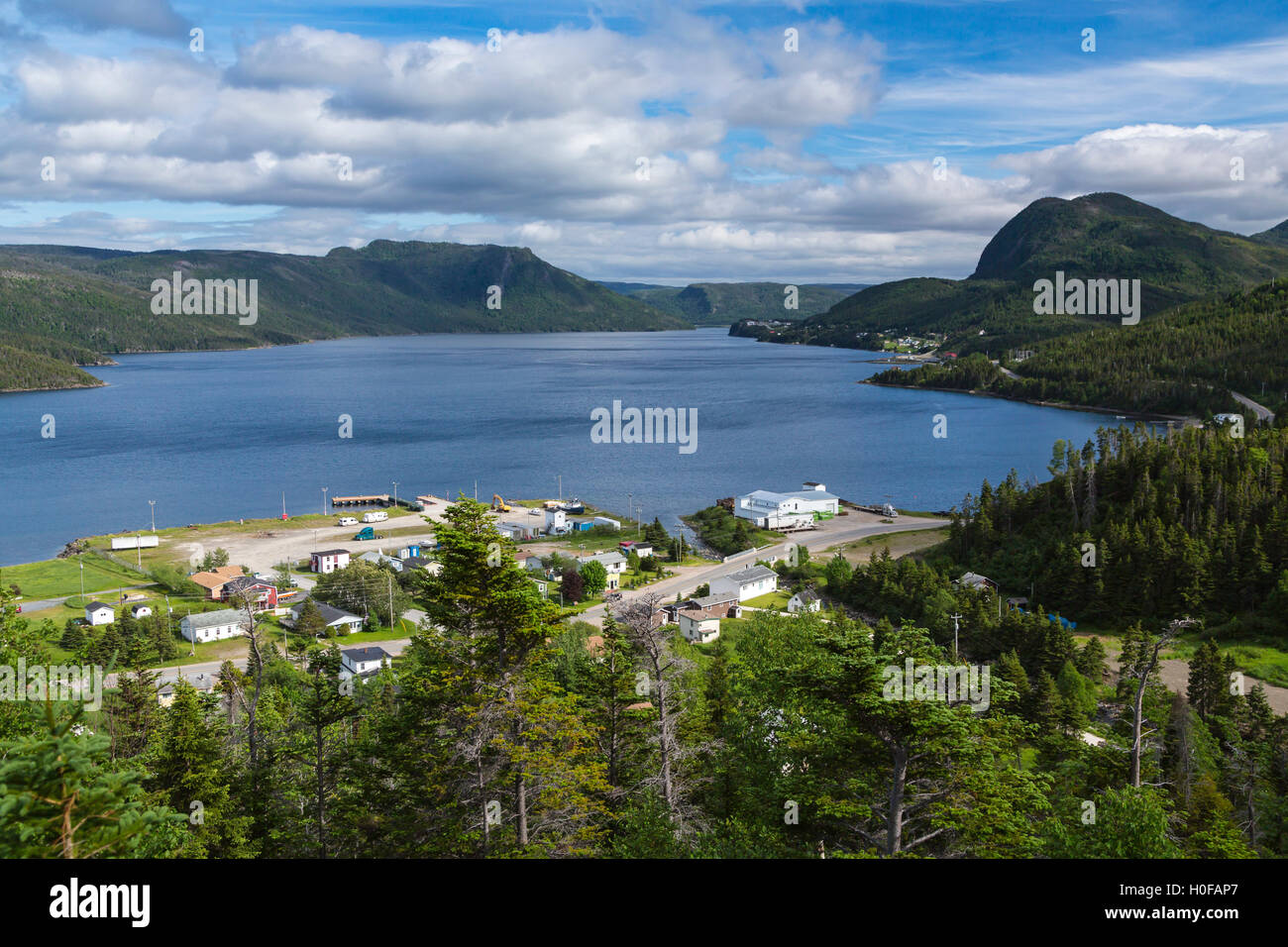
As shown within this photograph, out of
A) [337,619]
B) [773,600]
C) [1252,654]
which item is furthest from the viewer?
[773,600]

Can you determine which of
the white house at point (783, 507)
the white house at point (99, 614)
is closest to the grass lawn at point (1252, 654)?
the white house at point (783, 507)

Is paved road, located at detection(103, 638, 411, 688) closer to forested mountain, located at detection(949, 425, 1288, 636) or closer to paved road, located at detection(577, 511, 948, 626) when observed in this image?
paved road, located at detection(577, 511, 948, 626)

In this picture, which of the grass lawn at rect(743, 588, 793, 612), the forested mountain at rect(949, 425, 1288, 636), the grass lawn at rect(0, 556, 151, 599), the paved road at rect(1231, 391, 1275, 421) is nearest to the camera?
the forested mountain at rect(949, 425, 1288, 636)

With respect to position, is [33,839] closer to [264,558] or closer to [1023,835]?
[1023,835]

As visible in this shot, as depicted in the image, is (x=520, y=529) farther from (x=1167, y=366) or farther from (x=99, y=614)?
(x=1167, y=366)

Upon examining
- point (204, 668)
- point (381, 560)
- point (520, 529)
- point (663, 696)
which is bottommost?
point (204, 668)

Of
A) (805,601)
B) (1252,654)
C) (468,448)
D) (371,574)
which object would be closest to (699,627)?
(805,601)
